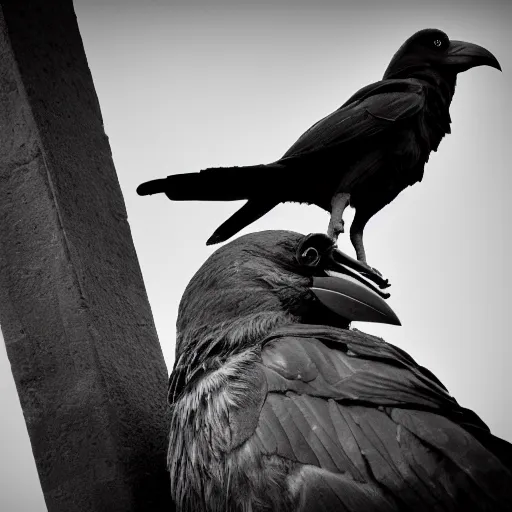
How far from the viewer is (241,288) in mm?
2307

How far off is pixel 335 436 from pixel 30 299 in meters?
1.12

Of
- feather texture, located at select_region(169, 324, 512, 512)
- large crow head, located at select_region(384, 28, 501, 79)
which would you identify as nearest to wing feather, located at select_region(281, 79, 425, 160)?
large crow head, located at select_region(384, 28, 501, 79)

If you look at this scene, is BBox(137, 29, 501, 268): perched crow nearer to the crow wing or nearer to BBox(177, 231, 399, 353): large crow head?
BBox(177, 231, 399, 353): large crow head

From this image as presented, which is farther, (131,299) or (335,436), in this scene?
(131,299)

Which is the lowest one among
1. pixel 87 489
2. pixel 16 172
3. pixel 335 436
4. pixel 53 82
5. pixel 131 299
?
pixel 87 489

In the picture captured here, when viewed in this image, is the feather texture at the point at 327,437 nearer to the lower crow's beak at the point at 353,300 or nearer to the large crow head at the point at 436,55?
the lower crow's beak at the point at 353,300

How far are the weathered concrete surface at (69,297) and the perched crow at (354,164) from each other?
0.91 feet

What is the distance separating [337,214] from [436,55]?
32.6 inches

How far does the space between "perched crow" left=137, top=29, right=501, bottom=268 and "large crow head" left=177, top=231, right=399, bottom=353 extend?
1.15 ft

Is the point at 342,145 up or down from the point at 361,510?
up

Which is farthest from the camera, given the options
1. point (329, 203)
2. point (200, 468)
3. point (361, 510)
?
point (329, 203)

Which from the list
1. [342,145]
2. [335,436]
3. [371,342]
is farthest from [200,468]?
[342,145]

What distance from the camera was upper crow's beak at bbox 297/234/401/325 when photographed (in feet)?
7.38

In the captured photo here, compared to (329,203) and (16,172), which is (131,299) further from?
(329,203)
